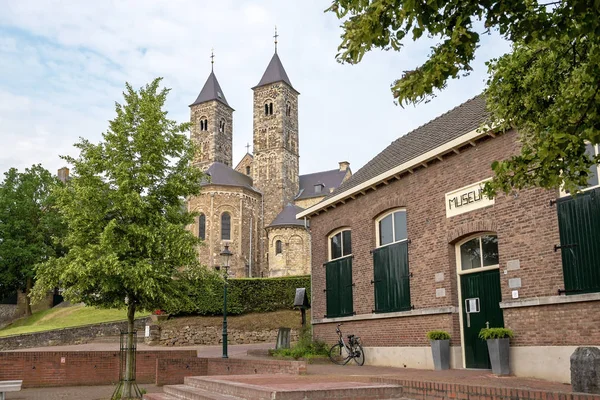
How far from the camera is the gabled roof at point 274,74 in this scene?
6944cm

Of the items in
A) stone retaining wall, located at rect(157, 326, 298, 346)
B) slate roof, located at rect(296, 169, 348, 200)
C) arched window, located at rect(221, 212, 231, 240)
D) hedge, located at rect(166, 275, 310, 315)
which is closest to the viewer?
stone retaining wall, located at rect(157, 326, 298, 346)

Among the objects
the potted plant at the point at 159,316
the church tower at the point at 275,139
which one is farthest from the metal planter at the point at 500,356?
the church tower at the point at 275,139

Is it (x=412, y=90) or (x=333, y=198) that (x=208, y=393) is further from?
(x=333, y=198)

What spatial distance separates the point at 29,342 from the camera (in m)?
30.5

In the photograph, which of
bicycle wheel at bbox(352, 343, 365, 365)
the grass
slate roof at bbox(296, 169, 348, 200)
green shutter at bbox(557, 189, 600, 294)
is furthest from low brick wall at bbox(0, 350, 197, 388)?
slate roof at bbox(296, 169, 348, 200)

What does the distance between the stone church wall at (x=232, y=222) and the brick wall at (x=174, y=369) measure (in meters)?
37.6

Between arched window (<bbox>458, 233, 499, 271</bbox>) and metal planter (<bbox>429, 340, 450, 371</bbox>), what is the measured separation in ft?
5.98

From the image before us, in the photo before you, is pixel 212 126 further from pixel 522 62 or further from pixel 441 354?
pixel 522 62

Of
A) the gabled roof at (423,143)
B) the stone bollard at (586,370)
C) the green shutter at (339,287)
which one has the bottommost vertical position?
the stone bollard at (586,370)

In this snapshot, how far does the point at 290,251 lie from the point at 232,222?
647cm

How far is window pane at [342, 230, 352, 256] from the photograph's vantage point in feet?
60.2

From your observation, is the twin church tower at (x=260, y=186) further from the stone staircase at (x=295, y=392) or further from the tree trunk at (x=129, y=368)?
the stone staircase at (x=295, y=392)

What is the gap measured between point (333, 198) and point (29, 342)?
2056cm

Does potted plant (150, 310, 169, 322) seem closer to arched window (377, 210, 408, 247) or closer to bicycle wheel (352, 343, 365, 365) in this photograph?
bicycle wheel (352, 343, 365, 365)
